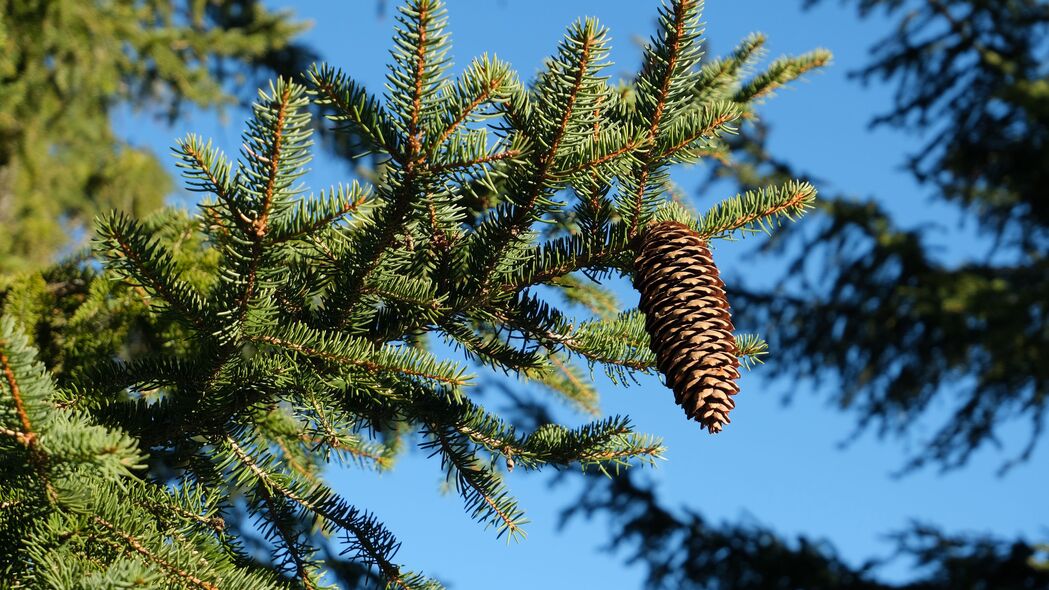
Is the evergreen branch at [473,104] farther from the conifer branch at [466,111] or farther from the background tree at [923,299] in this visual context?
the background tree at [923,299]

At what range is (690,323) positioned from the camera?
125 centimetres

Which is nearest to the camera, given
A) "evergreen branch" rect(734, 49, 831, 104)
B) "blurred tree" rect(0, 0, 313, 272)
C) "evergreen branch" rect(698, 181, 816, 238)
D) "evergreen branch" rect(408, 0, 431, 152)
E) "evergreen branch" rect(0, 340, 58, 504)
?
"evergreen branch" rect(0, 340, 58, 504)

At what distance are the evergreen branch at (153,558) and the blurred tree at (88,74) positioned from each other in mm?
4496

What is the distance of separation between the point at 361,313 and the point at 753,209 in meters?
0.58

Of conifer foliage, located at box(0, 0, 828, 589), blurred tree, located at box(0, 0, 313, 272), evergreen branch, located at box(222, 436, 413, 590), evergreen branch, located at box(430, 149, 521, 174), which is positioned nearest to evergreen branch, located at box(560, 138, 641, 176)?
conifer foliage, located at box(0, 0, 828, 589)

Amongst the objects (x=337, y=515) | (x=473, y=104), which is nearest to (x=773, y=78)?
(x=473, y=104)

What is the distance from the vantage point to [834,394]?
1050cm

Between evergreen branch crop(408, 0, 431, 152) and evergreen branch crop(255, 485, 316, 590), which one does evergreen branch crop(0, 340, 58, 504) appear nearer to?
evergreen branch crop(255, 485, 316, 590)

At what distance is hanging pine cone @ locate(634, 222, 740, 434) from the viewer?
1.24 m

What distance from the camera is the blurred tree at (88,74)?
5.69 metres

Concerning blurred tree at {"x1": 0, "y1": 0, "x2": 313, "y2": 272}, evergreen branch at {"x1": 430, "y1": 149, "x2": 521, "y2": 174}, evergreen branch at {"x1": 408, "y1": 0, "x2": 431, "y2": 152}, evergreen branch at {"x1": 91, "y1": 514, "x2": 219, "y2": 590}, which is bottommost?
evergreen branch at {"x1": 91, "y1": 514, "x2": 219, "y2": 590}

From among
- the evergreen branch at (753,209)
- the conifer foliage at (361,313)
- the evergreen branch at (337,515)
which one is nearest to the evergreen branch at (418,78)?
the conifer foliage at (361,313)

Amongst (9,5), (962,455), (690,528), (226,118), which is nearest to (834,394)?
(962,455)

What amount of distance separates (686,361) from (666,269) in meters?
0.13
